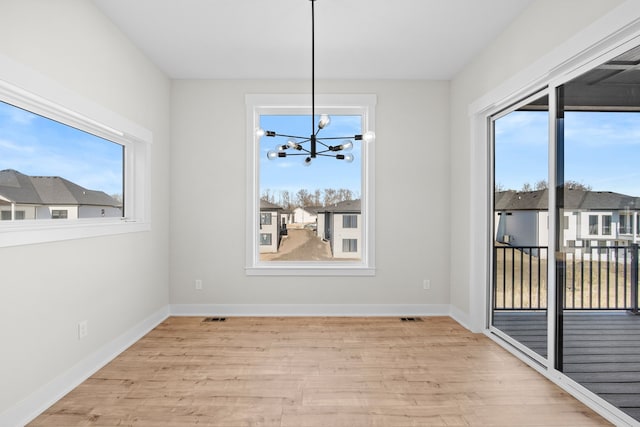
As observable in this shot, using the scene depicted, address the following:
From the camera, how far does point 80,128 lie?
8.94 ft

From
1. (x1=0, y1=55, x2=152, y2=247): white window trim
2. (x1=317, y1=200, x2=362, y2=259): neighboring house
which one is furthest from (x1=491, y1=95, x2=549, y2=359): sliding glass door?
(x1=0, y1=55, x2=152, y2=247): white window trim

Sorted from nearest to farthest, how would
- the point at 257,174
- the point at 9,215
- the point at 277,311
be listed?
the point at 9,215
the point at 277,311
the point at 257,174

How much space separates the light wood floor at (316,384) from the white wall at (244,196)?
680mm

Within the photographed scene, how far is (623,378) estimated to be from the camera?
2090mm

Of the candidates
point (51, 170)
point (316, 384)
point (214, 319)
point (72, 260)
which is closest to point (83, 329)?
point (72, 260)

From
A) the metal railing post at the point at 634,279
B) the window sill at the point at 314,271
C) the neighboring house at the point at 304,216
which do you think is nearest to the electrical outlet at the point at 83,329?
the window sill at the point at 314,271

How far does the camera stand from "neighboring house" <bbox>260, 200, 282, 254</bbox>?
14.3 ft

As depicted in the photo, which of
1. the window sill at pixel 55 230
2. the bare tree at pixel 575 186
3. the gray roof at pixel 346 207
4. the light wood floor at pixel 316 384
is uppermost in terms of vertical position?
the bare tree at pixel 575 186

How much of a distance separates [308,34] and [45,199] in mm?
2537

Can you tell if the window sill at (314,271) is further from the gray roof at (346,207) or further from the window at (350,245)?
the gray roof at (346,207)

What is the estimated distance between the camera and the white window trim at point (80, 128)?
78.5 inches

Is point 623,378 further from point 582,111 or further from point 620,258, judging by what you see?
point 582,111

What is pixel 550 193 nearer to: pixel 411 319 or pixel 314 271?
pixel 411 319

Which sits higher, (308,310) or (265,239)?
(265,239)
